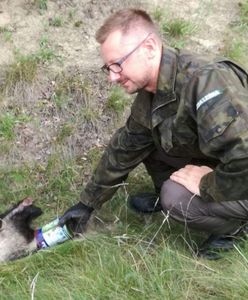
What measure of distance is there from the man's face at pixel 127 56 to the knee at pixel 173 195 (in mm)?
699

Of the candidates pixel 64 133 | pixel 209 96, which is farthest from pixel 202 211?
pixel 64 133

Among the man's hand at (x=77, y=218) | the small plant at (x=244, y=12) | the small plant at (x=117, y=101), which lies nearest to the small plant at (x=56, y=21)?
the small plant at (x=117, y=101)

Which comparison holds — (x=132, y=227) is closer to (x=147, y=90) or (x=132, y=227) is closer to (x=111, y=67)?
(x=147, y=90)

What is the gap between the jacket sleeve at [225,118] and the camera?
103 inches

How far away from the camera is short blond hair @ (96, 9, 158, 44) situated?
113 inches

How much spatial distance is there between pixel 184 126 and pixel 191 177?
375 millimetres

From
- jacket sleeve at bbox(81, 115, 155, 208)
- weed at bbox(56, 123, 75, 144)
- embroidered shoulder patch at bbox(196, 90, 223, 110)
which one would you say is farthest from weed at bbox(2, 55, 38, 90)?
embroidered shoulder patch at bbox(196, 90, 223, 110)

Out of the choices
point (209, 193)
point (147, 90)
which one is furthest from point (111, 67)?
point (209, 193)

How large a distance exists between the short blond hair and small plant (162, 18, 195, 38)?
220cm

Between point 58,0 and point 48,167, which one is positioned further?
point 58,0

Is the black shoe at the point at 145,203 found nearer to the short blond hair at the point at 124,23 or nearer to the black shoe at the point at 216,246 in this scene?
the black shoe at the point at 216,246

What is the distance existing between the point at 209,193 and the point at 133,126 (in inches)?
28.5

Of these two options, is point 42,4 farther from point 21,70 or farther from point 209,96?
point 209,96

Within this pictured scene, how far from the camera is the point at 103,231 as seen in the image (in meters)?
3.62
